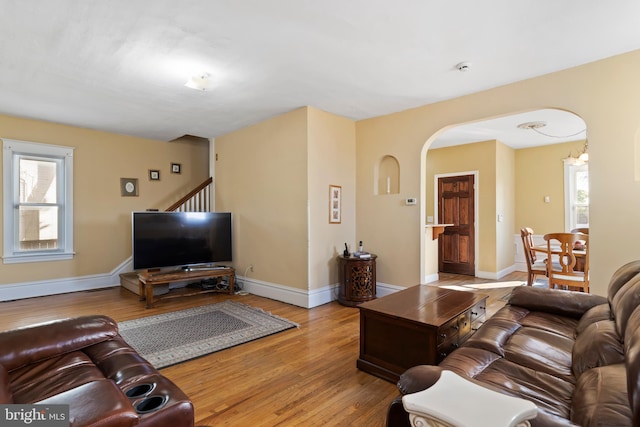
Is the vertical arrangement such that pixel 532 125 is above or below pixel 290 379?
above

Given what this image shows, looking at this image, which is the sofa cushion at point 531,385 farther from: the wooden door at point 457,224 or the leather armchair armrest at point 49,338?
the wooden door at point 457,224

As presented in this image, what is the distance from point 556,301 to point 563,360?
858mm

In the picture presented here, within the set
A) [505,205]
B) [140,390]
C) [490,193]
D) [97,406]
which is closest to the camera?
[97,406]

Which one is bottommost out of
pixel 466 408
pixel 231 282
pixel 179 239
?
pixel 231 282

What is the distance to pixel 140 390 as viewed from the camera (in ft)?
4.35

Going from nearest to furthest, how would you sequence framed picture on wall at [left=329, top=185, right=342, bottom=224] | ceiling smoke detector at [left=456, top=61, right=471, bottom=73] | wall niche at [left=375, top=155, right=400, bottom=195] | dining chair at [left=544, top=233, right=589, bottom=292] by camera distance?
1. ceiling smoke detector at [left=456, top=61, right=471, bottom=73]
2. dining chair at [left=544, top=233, right=589, bottom=292]
3. framed picture on wall at [left=329, top=185, right=342, bottom=224]
4. wall niche at [left=375, top=155, right=400, bottom=195]

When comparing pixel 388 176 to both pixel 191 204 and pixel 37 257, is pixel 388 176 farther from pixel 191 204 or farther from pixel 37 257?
pixel 37 257

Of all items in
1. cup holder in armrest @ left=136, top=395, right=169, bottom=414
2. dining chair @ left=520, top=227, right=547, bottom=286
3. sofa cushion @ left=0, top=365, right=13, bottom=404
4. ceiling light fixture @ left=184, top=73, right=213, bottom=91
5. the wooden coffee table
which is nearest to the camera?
sofa cushion @ left=0, top=365, right=13, bottom=404

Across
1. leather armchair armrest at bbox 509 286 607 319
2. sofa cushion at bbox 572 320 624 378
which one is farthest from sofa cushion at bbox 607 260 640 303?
sofa cushion at bbox 572 320 624 378

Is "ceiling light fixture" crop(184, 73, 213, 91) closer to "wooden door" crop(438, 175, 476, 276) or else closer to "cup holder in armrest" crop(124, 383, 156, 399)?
"cup holder in armrest" crop(124, 383, 156, 399)

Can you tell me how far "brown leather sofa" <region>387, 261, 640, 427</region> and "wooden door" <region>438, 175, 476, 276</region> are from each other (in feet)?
13.1

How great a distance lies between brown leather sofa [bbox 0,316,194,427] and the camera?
1.00 m

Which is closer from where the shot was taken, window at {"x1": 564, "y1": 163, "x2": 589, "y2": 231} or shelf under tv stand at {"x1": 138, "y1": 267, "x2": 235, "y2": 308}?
shelf under tv stand at {"x1": 138, "y1": 267, "x2": 235, "y2": 308}

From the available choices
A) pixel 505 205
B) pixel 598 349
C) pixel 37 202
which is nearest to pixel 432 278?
pixel 505 205
